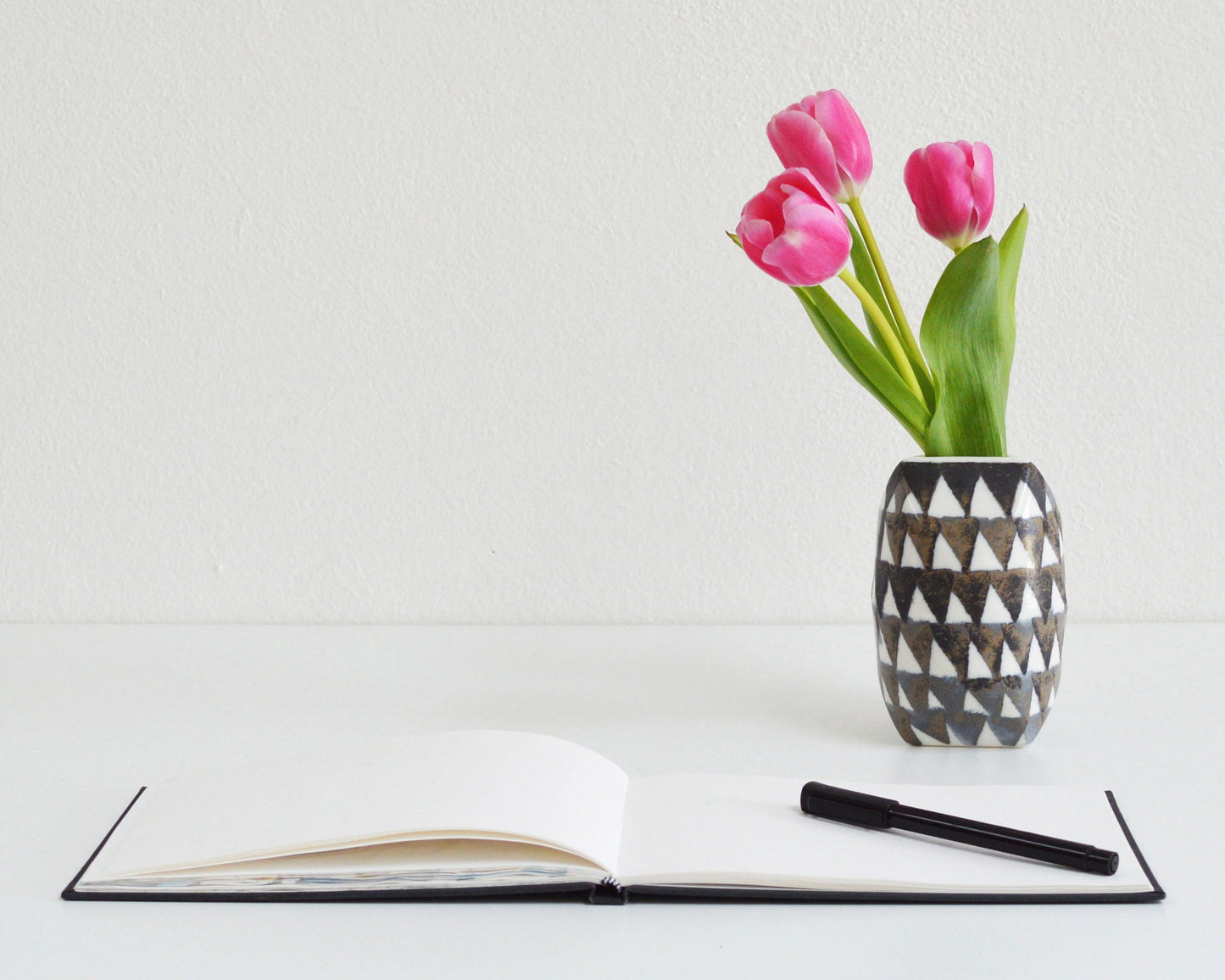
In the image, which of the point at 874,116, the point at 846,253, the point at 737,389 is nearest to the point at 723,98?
the point at 874,116

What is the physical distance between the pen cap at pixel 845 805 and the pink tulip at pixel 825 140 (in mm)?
372

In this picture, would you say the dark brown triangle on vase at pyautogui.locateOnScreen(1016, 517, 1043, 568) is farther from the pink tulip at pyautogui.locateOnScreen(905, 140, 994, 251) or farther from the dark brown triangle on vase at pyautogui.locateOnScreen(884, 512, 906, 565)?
the pink tulip at pyautogui.locateOnScreen(905, 140, 994, 251)

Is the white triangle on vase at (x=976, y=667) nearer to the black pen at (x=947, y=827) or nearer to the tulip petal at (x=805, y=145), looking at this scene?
the black pen at (x=947, y=827)

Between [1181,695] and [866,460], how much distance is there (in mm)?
371

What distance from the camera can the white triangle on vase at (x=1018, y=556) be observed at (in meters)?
0.69

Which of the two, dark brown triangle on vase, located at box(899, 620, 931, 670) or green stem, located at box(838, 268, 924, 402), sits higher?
green stem, located at box(838, 268, 924, 402)

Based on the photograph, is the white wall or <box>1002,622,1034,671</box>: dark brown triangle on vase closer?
<box>1002,622,1034,671</box>: dark brown triangle on vase

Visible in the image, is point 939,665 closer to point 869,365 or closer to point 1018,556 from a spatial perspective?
point 1018,556

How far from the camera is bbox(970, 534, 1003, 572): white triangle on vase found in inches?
27.2

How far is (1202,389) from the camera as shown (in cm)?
109

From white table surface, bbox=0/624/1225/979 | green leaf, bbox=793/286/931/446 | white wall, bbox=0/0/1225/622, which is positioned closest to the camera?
white table surface, bbox=0/624/1225/979

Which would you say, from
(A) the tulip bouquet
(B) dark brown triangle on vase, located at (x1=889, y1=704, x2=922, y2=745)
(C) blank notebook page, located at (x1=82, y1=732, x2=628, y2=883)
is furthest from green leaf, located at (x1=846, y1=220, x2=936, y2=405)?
(C) blank notebook page, located at (x1=82, y1=732, x2=628, y2=883)

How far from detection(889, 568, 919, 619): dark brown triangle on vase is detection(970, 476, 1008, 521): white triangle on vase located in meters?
0.05

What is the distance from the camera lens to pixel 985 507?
2.27 feet
